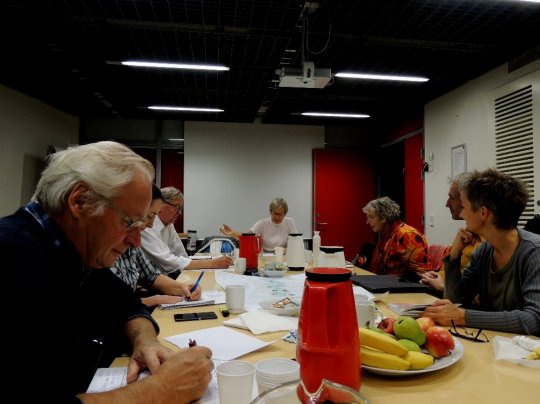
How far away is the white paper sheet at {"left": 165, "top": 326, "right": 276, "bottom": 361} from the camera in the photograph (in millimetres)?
1107

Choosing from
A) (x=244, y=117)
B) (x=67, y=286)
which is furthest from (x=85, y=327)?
(x=244, y=117)

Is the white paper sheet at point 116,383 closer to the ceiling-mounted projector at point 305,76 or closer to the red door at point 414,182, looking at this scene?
the ceiling-mounted projector at point 305,76

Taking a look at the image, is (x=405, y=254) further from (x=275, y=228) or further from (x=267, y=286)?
(x=275, y=228)

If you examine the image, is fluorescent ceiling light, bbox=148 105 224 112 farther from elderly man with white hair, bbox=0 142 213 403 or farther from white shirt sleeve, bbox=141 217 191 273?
elderly man with white hair, bbox=0 142 213 403

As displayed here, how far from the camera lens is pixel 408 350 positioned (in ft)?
3.16

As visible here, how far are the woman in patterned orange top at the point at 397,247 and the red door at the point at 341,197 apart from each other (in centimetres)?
321

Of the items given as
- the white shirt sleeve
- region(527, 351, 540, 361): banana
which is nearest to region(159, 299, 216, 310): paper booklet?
the white shirt sleeve

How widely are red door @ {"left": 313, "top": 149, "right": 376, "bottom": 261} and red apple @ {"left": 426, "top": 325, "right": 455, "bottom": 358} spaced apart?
5.46m

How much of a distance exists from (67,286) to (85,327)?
382 millimetres

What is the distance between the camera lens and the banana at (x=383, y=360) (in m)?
0.92

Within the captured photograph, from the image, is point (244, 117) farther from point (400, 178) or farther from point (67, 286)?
point (67, 286)

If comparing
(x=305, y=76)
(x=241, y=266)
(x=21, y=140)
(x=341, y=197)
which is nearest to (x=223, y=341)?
(x=241, y=266)

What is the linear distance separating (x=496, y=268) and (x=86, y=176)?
1725 mm

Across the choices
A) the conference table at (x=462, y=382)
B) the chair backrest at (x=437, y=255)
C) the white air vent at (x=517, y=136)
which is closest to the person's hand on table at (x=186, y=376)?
the conference table at (x=462, y=382)
